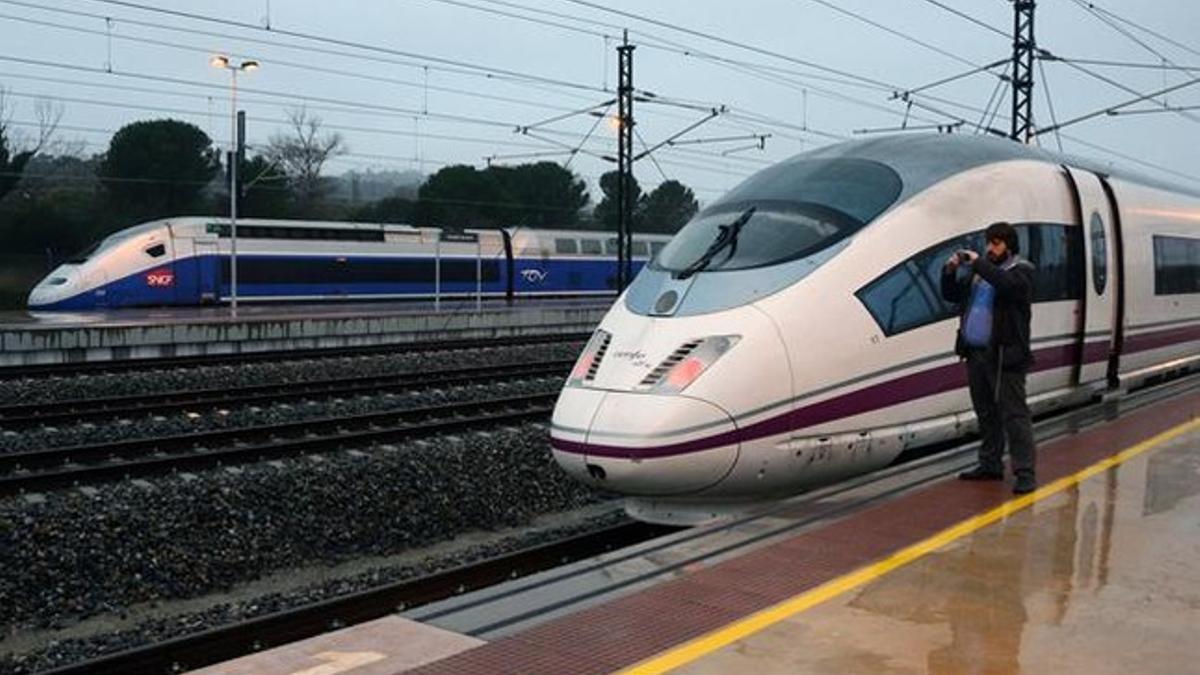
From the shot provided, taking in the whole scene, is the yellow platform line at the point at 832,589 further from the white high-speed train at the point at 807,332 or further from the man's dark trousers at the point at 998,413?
the white high-speed train at the point at 807,332

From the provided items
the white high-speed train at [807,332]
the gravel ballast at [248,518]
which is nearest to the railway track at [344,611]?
the white high-speed train at [807,332]

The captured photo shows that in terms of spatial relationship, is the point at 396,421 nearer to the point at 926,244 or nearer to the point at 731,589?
the point at 926,244

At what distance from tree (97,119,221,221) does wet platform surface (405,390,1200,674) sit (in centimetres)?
4517

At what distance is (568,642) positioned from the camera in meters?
4.24

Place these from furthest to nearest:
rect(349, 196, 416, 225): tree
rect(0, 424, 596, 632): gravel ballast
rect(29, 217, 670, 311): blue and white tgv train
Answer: rect(349, 196, 416, 225): tree → rect(29, 217, 670, 311): blue and white tgv train → rect(0, 424, 596, 632): gravel ballast

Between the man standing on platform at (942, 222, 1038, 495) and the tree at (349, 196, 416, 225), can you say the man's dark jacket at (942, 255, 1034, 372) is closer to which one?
the man standing on platform at (942, 222, 1038, 495)

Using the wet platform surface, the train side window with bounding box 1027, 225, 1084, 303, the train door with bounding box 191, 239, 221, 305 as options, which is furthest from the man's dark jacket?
the train door with bounding box 191, 239, 221, 305

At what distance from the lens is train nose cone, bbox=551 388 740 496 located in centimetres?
605

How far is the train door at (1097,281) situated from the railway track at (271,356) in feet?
47.5

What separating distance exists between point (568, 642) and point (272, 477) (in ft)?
19.4

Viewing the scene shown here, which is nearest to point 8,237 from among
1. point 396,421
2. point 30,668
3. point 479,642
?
point 396,421

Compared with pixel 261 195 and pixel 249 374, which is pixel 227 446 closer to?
pixel 249 374

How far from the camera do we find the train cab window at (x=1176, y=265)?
11289mm

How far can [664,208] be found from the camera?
65.5 meters
